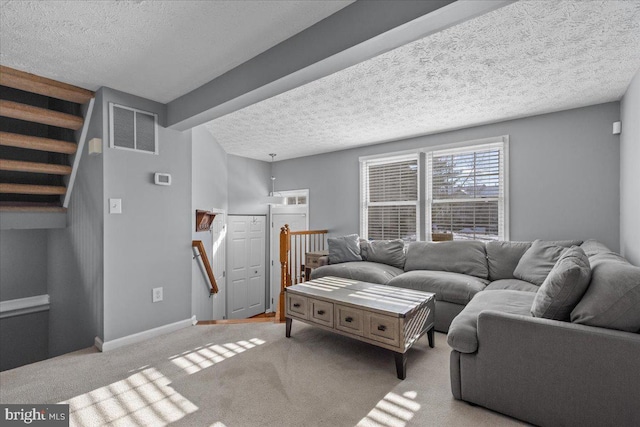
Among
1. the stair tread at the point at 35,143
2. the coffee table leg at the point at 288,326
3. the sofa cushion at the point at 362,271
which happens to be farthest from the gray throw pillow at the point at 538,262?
the stair tread at the point at 35,143

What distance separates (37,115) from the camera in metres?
2.55

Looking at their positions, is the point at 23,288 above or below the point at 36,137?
below

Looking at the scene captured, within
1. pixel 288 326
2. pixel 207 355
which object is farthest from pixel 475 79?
pixel 207 355

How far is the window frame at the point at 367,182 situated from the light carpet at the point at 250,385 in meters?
2.21

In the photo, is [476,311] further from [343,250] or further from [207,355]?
[343,250]

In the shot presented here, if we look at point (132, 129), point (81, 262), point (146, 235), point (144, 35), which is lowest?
point (81, 262)

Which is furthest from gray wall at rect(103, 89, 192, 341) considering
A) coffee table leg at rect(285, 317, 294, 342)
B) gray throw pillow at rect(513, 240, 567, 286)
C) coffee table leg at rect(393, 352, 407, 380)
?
gray throw pillow at rect(513, 240, 567, 286)

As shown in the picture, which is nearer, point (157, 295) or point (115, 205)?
point (115, 205)

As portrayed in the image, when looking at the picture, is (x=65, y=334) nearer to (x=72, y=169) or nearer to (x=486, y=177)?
(x=72, y=169)

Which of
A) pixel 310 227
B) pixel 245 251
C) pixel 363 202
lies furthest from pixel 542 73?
pixel 245 251

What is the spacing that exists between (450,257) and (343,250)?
1.46 m

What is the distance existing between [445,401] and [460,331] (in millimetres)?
455

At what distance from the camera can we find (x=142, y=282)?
2953mm

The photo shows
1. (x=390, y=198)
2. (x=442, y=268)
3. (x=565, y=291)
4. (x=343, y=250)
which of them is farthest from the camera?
(x=390, y=198)
